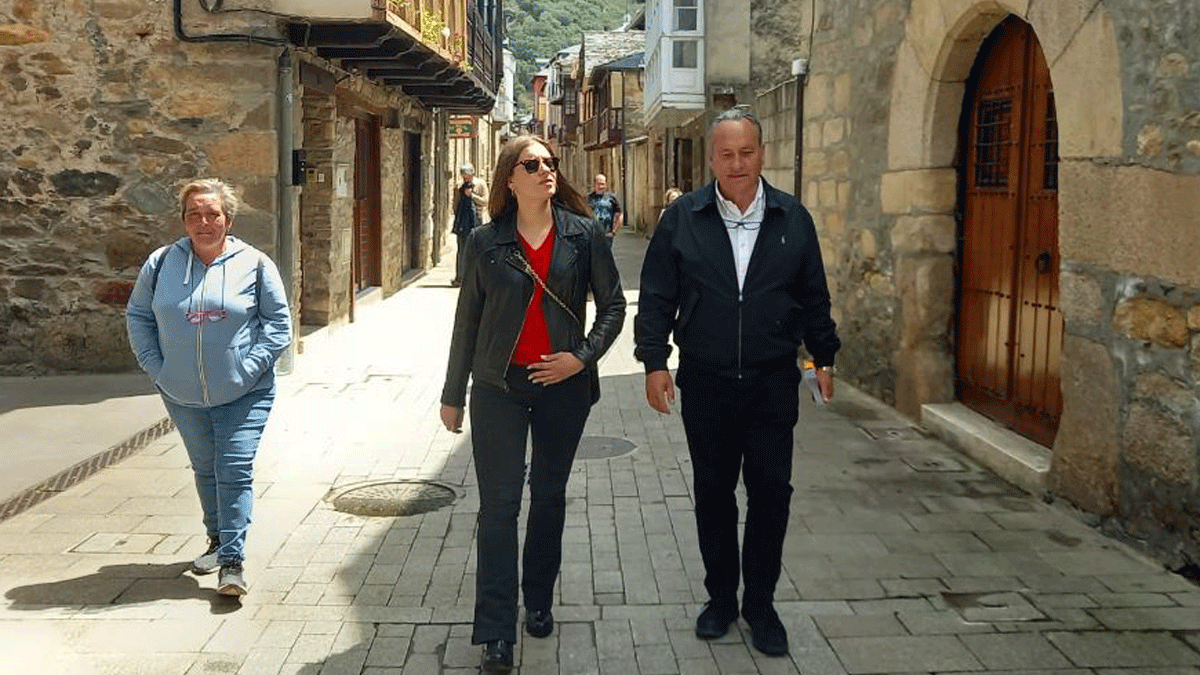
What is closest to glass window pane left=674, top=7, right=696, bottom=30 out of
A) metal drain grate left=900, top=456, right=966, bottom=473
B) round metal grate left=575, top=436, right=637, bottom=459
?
round metal grate left=575, top=436, right=637, bottom=459

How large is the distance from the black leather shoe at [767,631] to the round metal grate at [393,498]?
6.67 feet

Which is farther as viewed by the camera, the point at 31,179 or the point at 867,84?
the point at 31,179

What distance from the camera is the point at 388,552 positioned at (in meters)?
4.73

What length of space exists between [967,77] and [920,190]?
0.71 metres

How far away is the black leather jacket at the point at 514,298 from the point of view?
11.8 feet

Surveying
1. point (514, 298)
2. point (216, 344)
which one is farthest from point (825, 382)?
point (216, 344)

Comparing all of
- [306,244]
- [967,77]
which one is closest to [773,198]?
[967,77]

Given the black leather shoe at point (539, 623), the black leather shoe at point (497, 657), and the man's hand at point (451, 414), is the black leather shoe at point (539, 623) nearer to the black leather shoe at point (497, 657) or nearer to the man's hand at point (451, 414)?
the black leather shoe at point (497, 657)

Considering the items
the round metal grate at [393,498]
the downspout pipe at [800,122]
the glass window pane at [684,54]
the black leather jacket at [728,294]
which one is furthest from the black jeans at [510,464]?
the glass window pane at [684,54]

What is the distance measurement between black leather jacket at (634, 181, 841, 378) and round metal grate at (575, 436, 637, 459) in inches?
106

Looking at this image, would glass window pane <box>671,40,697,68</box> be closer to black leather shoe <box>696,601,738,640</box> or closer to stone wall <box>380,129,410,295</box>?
stone wall <box>380,129,410,295</box>

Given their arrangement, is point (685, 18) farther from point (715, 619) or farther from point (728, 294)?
point (715, 619)

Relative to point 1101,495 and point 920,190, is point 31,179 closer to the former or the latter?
point 920,190

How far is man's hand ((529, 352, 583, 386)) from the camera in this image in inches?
140
